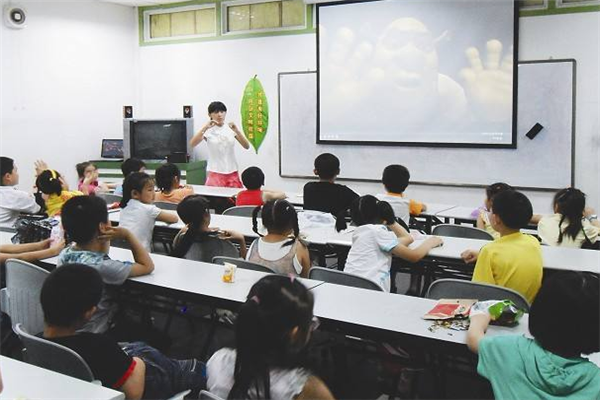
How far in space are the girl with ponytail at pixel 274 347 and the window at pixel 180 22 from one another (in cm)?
697

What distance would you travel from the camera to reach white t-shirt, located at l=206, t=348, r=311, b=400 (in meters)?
1.57

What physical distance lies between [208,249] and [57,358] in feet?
5.73

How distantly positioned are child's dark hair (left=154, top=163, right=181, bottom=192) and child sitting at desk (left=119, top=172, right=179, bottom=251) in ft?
3.65

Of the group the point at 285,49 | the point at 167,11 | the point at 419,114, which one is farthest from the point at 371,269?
the point at 167,11

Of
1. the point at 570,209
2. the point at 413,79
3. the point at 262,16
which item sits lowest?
the point at 570,209

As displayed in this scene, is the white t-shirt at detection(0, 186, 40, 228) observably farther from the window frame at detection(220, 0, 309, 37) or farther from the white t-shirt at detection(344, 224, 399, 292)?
the window frame at detection(220, 0, 309, 37)

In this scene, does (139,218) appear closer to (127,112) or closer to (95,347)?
(95,347)

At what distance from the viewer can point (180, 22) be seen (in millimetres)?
8344

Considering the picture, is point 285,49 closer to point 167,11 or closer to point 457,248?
point 167,11

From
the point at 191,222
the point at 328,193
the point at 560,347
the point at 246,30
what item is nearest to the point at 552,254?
the point at 328,193

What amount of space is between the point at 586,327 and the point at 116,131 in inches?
316

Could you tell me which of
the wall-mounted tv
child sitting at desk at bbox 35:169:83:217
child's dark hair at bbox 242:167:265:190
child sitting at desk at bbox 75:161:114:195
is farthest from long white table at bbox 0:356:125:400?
the wall-mounted tv

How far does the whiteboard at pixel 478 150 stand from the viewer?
19.3ft

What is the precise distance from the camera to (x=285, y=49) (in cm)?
752
